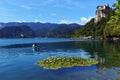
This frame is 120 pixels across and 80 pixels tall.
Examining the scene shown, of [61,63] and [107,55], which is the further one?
[107,55]

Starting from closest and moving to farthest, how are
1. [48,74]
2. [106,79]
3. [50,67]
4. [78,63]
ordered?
[106,79]
[48,74]
[50,67]
[78,63]

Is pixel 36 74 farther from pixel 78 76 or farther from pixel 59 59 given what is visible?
pixel 59 59

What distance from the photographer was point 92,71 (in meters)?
48.3

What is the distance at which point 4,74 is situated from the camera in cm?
4900

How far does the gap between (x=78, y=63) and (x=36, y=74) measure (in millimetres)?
13590

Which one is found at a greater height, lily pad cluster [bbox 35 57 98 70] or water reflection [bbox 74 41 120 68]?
lily pad cluster [bbox 35 57 98 70]

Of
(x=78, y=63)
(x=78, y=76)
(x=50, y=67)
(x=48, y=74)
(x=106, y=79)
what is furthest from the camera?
(x=78, y=63)

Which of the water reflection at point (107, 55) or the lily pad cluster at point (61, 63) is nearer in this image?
the lily pad cluster at point (61, 63)

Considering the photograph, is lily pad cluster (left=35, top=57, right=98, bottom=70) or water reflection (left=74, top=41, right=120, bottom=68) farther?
water reflection (left=74, top=41, right=120, bottom=68)

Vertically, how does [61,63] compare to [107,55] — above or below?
above

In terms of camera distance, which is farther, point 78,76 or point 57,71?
point 57,71

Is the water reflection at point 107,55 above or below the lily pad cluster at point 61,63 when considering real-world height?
below

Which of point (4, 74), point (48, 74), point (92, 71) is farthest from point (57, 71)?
point (4, 74)

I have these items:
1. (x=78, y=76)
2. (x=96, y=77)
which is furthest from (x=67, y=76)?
(x=96, y=77)
